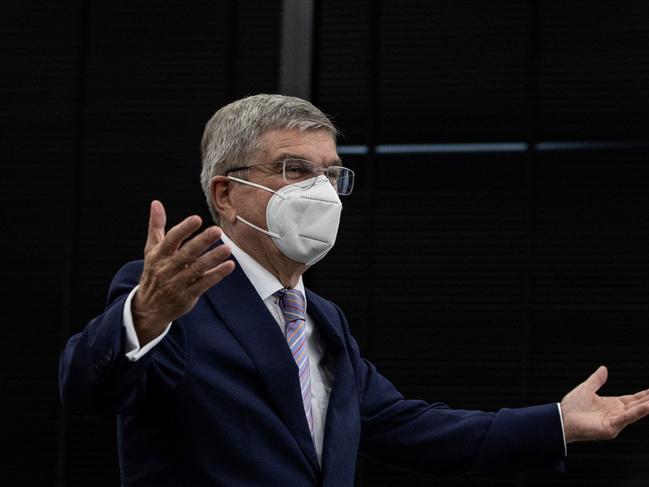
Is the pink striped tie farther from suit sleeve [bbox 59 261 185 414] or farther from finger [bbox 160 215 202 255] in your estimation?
finger [bbox 160 215 202 255]

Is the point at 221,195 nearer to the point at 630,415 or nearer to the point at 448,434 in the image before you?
the point at 448,434

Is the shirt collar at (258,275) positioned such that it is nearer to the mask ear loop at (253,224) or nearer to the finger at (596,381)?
the mask ear loop at (253,224)

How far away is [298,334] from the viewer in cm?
211

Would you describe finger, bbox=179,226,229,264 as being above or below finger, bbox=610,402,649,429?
above

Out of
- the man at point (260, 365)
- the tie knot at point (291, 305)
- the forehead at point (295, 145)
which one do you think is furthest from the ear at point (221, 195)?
the tie knot at point (291, 305)

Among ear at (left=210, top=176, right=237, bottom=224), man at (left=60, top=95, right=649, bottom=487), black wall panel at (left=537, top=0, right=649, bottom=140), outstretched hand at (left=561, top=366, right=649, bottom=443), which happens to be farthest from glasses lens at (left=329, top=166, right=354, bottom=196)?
black wall panel at (left=537, top=0, right=649, bottom=140)

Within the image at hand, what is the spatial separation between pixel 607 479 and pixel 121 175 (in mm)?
2814

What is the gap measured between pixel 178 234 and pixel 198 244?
4 cm

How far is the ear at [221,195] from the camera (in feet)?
7.40

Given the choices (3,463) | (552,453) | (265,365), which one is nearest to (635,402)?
(552,453)

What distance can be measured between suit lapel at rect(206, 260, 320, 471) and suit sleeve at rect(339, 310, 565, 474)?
0.36m

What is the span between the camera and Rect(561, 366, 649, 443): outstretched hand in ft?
7.28

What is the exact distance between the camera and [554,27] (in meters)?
4.75

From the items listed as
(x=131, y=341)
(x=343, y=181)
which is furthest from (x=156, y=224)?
(x=343, y=181)
